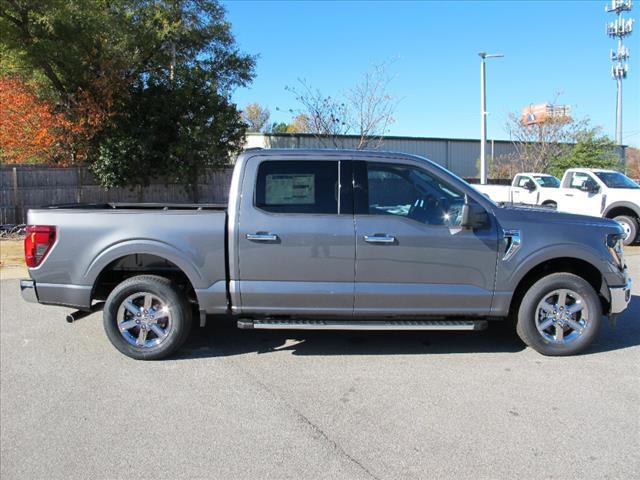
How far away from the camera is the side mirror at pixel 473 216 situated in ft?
15.4

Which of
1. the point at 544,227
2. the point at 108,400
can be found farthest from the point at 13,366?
the point at 544,227

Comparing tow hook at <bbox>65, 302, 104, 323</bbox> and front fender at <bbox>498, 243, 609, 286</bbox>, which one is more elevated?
front fender at <bbox>498, 243, 609, 286</bbox>

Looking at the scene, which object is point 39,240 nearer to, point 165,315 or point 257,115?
point 165,315

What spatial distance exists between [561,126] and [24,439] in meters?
34.0

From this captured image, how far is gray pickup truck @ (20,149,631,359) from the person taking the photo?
4789 millimetres

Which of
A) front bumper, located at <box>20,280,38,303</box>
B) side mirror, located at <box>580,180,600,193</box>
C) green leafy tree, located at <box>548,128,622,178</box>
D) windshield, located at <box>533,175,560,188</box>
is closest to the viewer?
front bumper, located at <box>20,280,38,303</box>

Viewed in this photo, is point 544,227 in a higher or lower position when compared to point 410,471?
higher

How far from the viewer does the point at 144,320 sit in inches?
197

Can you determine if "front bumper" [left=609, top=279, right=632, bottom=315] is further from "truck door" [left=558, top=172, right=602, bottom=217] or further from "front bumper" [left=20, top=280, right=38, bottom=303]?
"truck door" [left=558, top=172, right=602, bottom=217]

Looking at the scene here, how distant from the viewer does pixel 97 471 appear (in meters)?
3.19

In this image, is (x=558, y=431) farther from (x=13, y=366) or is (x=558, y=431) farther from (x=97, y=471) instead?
(x=13, y=366)

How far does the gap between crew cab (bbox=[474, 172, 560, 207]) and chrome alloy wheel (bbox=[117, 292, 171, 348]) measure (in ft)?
39.3

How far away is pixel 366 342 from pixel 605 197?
10.9m

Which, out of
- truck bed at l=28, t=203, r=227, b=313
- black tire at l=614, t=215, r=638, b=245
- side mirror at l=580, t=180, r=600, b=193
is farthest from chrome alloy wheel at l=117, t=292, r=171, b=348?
side mirror at l=580, t=180, r=600, b=193
